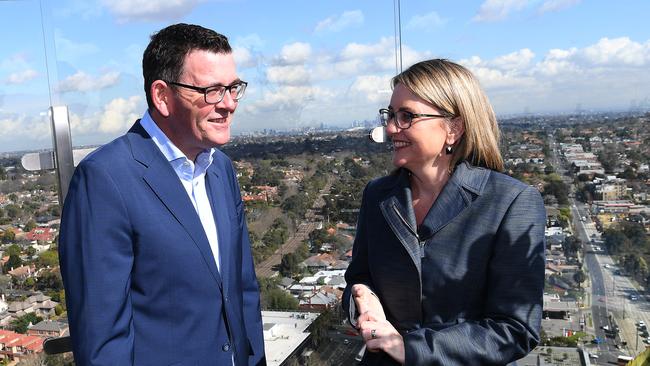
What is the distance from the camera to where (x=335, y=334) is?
10.5 feet

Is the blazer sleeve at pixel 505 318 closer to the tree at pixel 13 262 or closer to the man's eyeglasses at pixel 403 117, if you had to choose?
the man's eyeglasses at pixel 403 117

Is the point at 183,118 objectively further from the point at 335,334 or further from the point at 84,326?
the point at 335,334

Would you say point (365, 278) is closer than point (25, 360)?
Yes

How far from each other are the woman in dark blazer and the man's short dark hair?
0.54 m

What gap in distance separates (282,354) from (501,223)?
77.1 inches

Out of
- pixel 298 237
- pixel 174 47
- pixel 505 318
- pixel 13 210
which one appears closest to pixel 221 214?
pixel 174 47

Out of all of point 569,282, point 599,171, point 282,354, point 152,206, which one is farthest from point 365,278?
point 599,171

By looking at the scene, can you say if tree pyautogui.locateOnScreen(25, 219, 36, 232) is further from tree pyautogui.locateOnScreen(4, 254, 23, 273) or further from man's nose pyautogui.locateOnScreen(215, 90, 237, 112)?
man's nose pyautogui.locateOnScreen(215, 90, 237, 112)

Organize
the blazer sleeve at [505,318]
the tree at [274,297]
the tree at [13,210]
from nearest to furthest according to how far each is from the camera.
Answer: the blazer sleeve at [505,318] < the tree at [13,210] < the tree at [274,297]

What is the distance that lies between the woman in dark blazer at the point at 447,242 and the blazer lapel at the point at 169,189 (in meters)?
0.43

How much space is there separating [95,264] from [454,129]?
3.25 ft

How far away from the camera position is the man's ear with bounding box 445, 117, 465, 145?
149 cm

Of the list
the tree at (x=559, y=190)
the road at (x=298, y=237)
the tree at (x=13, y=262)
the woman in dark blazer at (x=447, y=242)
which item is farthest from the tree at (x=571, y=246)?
the tree at (x=13, y=262)

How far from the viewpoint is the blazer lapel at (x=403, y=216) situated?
1.46 metres
